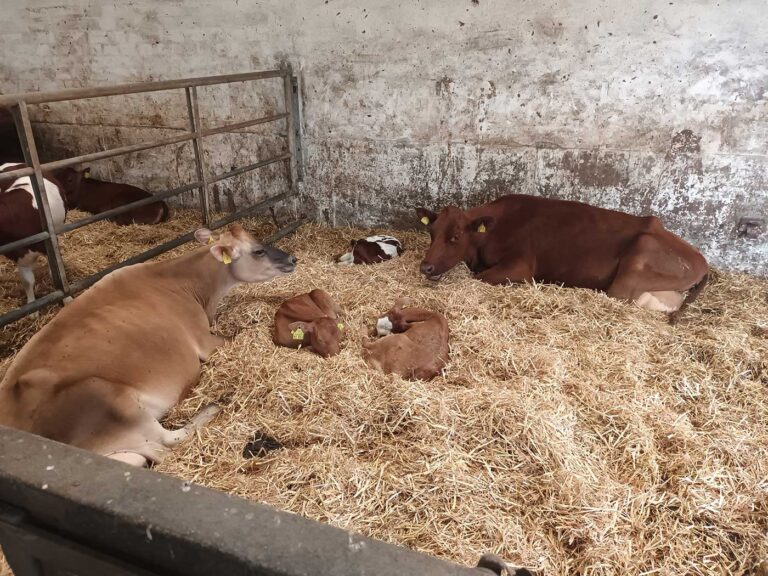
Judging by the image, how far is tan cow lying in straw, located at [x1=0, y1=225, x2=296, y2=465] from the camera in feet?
9.10

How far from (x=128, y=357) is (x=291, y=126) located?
12.6 feet

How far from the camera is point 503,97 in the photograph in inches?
222

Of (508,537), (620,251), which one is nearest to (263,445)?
(508,537)

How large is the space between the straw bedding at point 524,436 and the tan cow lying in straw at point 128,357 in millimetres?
172

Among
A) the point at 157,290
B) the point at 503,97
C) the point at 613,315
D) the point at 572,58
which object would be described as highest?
the point at 572,58

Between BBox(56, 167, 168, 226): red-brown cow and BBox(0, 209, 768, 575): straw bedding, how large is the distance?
265 cm

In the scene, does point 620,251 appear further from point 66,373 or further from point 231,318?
point 66,373

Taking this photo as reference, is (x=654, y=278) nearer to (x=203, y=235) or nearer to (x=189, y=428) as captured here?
(x=203, y=235)

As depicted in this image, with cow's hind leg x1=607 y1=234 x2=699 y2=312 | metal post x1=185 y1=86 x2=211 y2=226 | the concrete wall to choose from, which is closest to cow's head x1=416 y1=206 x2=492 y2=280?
the concrete wall

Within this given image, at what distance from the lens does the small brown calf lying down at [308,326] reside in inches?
147

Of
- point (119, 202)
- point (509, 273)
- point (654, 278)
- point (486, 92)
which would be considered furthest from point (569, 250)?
point (119, 202)

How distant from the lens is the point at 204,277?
416 cm

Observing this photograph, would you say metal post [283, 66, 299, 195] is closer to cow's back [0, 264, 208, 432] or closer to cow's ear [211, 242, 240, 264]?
cow's ear [211, 242, 240, 264]

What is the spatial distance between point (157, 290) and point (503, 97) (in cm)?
378
